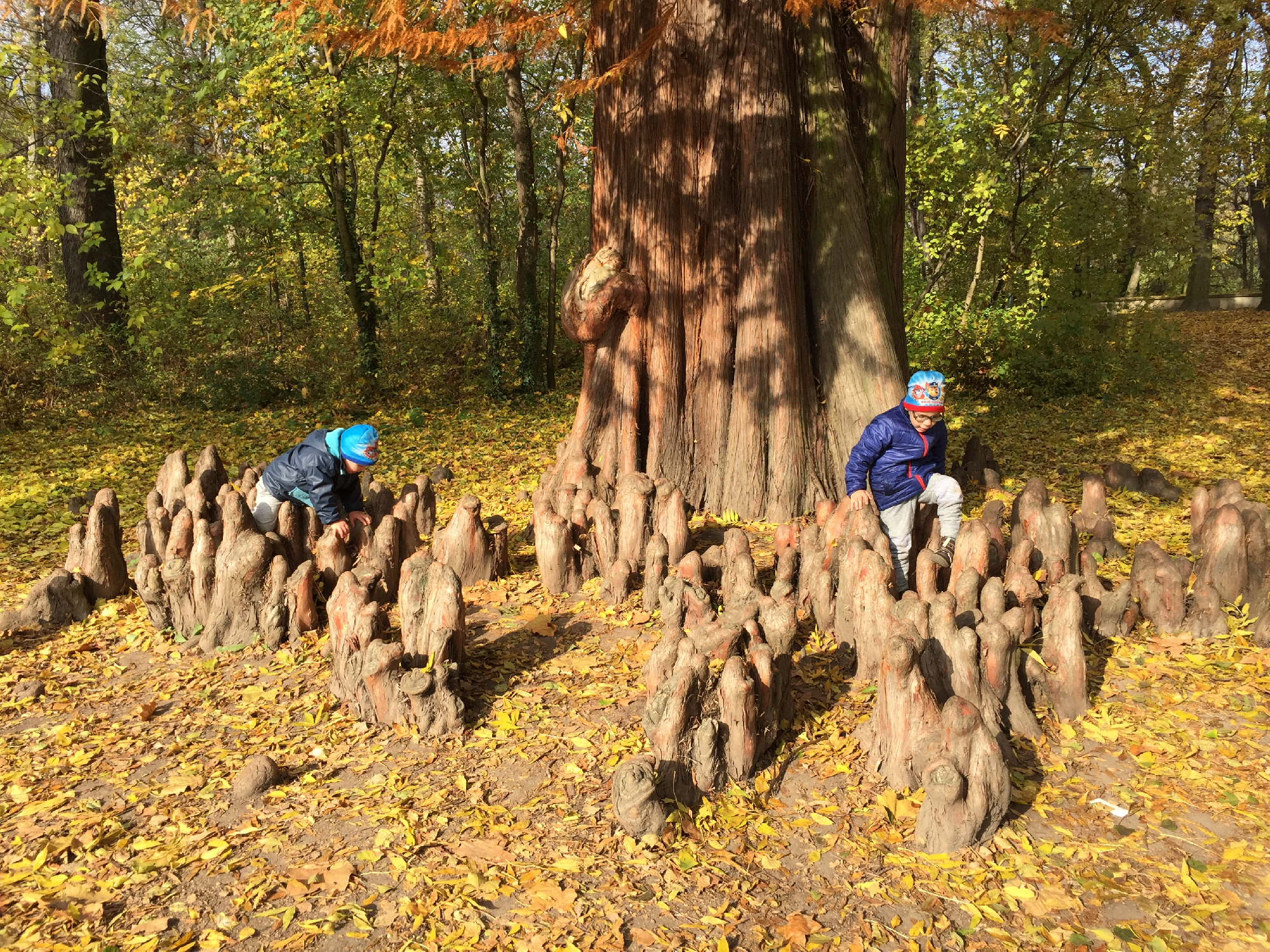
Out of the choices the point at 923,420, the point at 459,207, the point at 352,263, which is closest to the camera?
the point at 923,420

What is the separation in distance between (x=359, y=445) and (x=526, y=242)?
354 inches

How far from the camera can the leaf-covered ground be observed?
9.96ft

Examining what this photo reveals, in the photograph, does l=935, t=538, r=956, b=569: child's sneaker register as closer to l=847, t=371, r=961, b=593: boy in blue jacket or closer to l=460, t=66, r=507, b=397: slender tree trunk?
l=847, t=371, r=961, b=593: boy in blue jacket

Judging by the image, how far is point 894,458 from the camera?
18.5 feet

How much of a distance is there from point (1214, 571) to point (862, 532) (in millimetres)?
2142

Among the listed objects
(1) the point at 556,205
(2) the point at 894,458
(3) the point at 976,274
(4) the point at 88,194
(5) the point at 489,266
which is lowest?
(2) the point at 894,458

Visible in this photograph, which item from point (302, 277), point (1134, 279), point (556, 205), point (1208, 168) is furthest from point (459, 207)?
point (1134, 279)

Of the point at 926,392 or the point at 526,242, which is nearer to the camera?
the point at 926,392

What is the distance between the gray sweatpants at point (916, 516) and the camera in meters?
5.54

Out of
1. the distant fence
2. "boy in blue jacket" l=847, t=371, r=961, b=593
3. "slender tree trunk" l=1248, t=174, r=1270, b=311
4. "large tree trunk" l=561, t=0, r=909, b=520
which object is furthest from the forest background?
"boy in blue jacket" l=847, t=371, r=961, b=593

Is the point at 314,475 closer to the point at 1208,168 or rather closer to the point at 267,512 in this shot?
the point at 267,512

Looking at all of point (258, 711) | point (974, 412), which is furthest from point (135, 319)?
point (974, 412)

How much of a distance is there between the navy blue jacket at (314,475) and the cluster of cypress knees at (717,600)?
0.56 ft

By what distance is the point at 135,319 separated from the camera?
8219 mm
